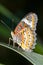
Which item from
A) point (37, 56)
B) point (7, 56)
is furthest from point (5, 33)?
point (37, 56)

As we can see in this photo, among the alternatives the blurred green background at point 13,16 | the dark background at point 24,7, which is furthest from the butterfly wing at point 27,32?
the dark background at point 24,7

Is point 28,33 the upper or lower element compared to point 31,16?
lower

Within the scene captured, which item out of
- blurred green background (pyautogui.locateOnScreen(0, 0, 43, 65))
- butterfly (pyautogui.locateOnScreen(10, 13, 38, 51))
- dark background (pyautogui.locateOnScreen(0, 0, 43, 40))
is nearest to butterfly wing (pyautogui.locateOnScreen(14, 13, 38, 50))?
butterfly (pyautogui.locateOnScreen(10, 13, 38, 51))

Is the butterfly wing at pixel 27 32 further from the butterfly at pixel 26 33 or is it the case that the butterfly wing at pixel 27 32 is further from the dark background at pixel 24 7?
the dark background at pixel 24 7

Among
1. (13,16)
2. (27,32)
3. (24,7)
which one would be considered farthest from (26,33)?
(24,7)

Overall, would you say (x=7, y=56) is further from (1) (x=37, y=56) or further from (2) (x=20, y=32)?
(1) (x=37, y=56)

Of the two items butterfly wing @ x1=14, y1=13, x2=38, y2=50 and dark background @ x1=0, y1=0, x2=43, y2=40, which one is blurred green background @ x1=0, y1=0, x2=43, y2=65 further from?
butterfly wing @ x1=14, y1=13, x2=38, y2=50

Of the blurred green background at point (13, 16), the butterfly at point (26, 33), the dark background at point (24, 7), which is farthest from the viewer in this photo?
the dark background at point (24, 7)
